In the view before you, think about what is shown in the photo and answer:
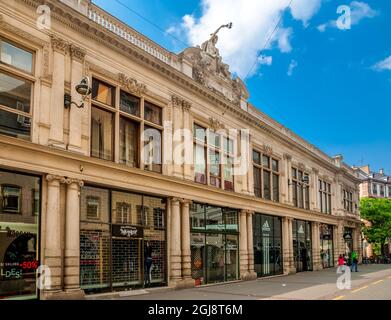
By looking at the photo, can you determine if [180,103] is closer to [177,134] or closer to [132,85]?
[177,134]

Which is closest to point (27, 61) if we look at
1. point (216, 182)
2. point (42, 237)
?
point (42, 237)

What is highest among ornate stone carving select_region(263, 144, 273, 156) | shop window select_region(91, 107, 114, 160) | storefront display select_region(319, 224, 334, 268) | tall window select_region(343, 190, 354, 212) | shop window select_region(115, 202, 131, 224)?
ornate stone carving select_region(263, 144, 273, 156)

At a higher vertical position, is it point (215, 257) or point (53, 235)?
point (53, 235)

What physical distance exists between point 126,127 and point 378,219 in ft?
174

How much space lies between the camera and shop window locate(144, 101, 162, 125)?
69.7 feet

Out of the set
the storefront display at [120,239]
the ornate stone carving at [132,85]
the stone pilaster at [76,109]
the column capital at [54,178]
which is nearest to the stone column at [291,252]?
the storefront display at [120,239]

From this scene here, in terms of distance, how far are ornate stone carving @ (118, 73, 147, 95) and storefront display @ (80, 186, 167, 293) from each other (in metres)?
4.57

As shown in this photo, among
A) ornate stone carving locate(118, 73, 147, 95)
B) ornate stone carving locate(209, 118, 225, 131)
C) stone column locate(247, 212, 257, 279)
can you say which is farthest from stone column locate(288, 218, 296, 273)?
ornate stone carving locate(118, 73, 147, 95)

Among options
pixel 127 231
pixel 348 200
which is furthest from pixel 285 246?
pixel 348 200

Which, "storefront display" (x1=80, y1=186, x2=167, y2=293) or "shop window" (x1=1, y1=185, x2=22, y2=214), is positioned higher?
"shop window" (x1=1, y1=185, x2=22, y2=214)

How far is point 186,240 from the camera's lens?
22.2 meters

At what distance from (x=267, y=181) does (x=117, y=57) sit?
53.6 ft

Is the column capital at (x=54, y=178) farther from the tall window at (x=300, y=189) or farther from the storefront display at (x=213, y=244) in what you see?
the tall window at (x=300, y=189)

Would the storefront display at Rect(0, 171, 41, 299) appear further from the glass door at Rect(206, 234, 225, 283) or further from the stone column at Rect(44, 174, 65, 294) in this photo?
the glass door at Rect(206, 234, 225, 283)
